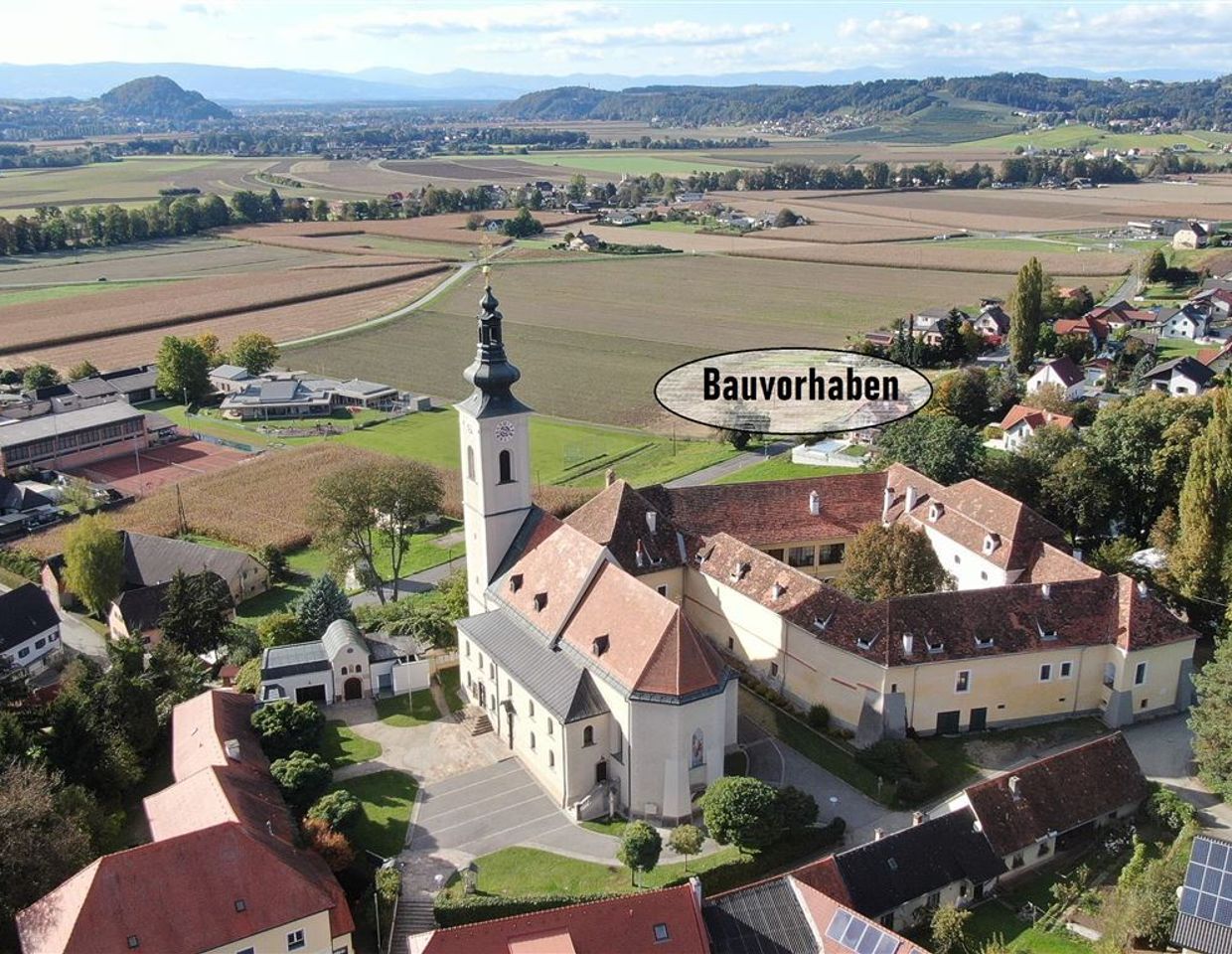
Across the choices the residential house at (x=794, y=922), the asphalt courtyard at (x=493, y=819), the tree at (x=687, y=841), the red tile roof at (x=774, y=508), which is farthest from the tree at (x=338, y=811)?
the red tile roof at (x=774, y=508)

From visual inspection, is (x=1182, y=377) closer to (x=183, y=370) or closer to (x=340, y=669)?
(x=340, y=669)

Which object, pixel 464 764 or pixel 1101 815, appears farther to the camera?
pixel 464 764

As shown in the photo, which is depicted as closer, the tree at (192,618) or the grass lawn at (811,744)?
the grass lawn at (811,744)

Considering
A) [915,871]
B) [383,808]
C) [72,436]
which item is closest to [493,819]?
[383,808]

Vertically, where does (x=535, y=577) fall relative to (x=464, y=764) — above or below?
above

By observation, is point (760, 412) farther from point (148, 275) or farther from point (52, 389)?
point (148, 275)

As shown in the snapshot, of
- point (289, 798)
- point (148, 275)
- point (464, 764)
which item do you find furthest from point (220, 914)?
point (148, 275)

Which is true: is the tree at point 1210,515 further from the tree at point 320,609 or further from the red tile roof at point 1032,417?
the tree at point 320,609
